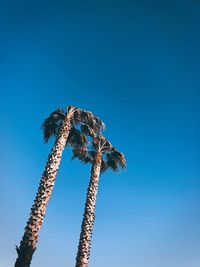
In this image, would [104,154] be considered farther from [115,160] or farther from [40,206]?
[40,206]

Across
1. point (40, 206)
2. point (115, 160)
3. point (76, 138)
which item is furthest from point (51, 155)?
point (115, 160)

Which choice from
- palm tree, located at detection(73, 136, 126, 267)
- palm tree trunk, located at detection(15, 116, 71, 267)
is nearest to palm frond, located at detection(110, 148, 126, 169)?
palm tree, located at detection(73, 136, 126, 267)

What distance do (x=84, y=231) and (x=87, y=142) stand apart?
657 centimetres

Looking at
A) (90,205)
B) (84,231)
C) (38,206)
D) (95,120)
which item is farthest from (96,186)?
(38,206)

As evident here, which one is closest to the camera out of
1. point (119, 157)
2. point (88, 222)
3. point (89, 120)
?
point (88, 222)

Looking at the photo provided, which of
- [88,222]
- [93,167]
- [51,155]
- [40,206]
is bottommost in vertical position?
[40,206]

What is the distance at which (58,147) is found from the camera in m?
18.9

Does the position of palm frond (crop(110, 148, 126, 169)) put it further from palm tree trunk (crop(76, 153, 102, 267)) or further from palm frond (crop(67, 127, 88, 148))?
palm frond (crop(67, 127, 88, 148))

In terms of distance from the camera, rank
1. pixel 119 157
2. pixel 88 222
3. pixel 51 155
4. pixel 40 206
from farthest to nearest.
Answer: pixel 119 157 < pixel 88 222 < pixel 51 155 < pixel 40 206

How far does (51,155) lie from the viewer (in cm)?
1848

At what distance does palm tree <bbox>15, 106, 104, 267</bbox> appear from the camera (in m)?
14.7

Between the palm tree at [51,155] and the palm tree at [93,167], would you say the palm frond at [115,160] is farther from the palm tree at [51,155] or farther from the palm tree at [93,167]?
the palm tree at [51,155]

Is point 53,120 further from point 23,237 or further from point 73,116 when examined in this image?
point 23,237

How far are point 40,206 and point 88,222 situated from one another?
5025 mm
